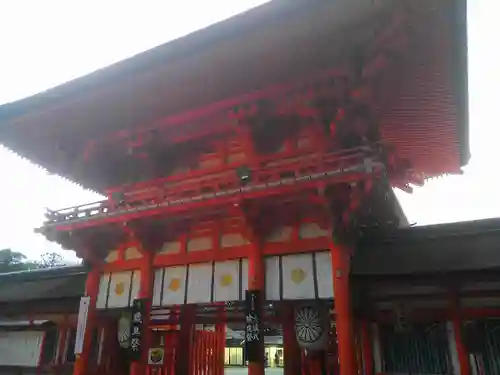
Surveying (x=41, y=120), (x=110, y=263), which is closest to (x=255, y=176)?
(x=110, y=263)

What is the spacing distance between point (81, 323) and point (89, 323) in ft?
0.56

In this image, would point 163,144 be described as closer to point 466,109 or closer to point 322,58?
point 322,58

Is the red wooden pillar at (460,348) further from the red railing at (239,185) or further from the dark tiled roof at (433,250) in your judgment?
the red railing at (239,185)

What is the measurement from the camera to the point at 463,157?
10016 mm

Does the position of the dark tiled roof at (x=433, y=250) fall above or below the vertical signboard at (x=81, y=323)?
above

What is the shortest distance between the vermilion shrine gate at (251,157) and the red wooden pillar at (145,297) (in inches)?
1.6

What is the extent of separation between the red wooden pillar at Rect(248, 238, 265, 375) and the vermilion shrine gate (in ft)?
0.10

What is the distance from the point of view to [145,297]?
837 cm

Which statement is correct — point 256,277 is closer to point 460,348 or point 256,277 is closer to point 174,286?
point 174,286

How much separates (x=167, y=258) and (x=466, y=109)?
→ 692cm

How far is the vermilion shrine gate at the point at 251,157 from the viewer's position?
665 cm

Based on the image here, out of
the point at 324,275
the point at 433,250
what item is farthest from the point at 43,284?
the point at 433,250

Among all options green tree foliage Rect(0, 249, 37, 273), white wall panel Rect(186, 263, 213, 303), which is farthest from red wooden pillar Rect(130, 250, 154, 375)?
green tree foliage Rect(0, 249, 37, 273)

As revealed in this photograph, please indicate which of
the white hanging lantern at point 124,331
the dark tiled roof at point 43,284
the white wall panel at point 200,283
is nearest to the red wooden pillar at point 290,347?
the white wall panel at point 200,283
